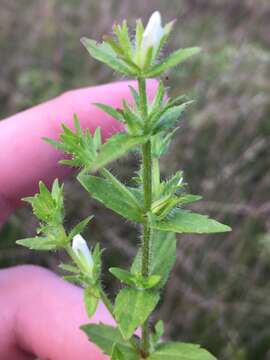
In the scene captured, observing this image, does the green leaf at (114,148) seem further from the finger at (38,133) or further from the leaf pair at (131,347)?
the finger at (38,133)

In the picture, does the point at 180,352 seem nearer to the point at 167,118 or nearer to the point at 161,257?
the point at 161,257

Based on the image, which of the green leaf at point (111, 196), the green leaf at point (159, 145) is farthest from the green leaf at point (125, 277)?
the green leaf at point (159, 145)

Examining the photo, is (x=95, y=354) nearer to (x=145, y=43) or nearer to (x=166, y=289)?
(x=166, y=289)

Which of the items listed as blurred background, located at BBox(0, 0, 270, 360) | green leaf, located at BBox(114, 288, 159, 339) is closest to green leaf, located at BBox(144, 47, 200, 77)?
green leaf, located at BBox(114, 288, 159, 339)

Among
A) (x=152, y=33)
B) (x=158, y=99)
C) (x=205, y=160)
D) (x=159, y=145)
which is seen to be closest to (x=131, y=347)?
(x=159, y=145)

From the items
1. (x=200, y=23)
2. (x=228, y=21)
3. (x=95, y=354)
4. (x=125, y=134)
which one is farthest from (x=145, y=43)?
(x=200, y=23)
